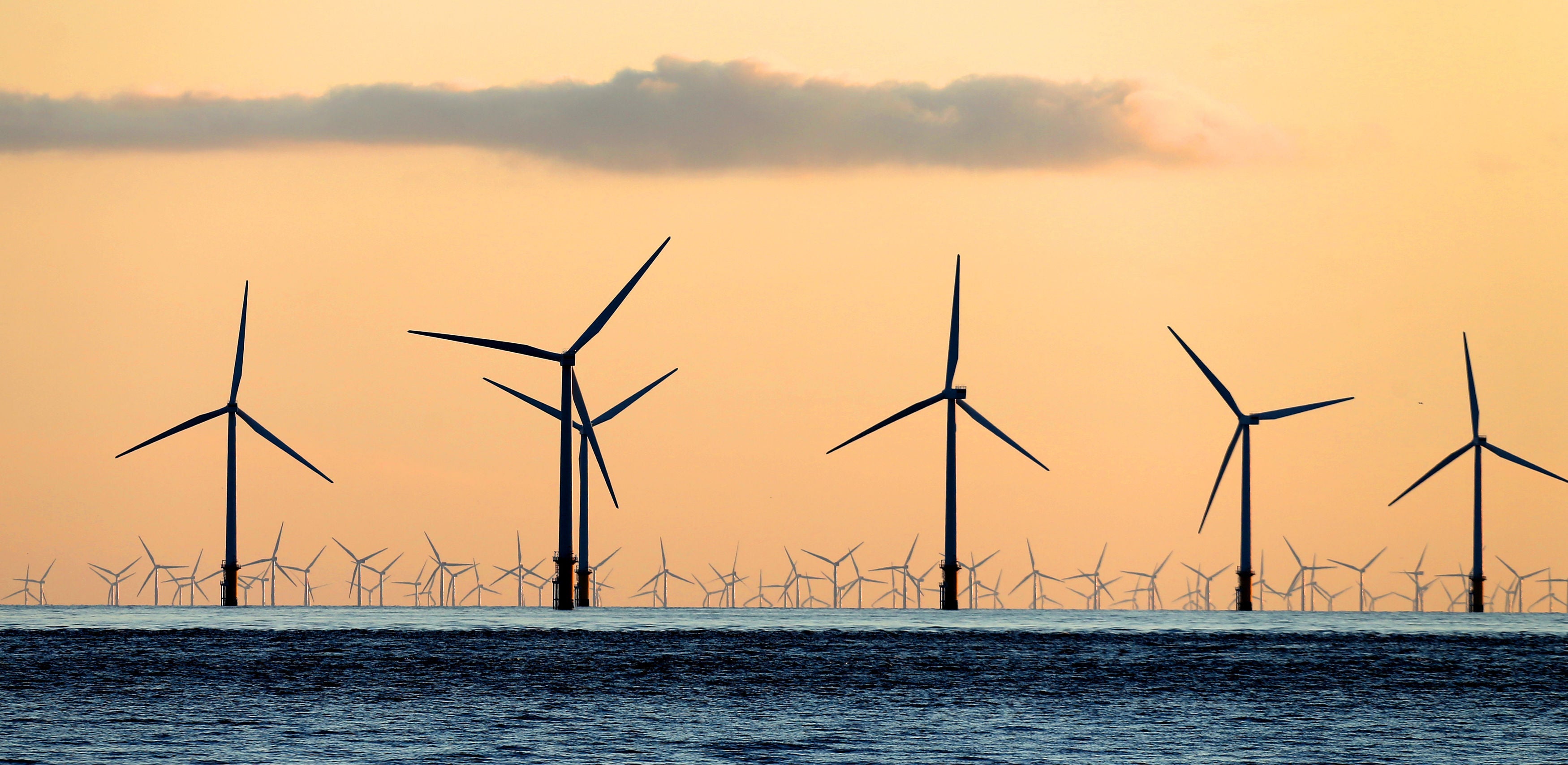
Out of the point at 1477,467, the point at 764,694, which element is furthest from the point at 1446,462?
the point at 764,694

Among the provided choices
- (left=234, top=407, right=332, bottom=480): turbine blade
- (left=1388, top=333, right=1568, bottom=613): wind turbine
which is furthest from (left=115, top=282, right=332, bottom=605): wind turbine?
(left=1388, top=333, right=1568, bottom=613): wind turbine

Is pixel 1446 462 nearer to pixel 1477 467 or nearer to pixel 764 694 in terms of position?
pixel 1477 467

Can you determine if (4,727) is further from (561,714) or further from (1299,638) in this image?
(1299,638)

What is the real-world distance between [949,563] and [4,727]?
9602 centimetres

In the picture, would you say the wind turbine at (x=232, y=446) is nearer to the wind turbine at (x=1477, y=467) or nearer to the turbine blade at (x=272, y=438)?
the turbine blade at (x=272, y=438)

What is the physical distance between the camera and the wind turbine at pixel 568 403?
431 ft

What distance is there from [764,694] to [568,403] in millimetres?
59276

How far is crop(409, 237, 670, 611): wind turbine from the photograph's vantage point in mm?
131375

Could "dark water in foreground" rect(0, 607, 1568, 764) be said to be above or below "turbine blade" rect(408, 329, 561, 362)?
below

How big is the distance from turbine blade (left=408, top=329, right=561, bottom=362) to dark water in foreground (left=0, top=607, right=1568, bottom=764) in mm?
18628

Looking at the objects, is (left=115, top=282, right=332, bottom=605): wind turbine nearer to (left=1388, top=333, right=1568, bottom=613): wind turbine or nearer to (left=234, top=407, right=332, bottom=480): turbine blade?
(left=234, top=407, right=332, bottom=480): turbine blade

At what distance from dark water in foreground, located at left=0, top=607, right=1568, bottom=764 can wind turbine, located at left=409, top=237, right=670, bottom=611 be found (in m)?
5.42

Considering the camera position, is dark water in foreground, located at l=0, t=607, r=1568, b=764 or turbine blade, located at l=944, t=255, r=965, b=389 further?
turbine blade, located at l=944, t=255, r=965, b=389

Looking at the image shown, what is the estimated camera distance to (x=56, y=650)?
102438mm
